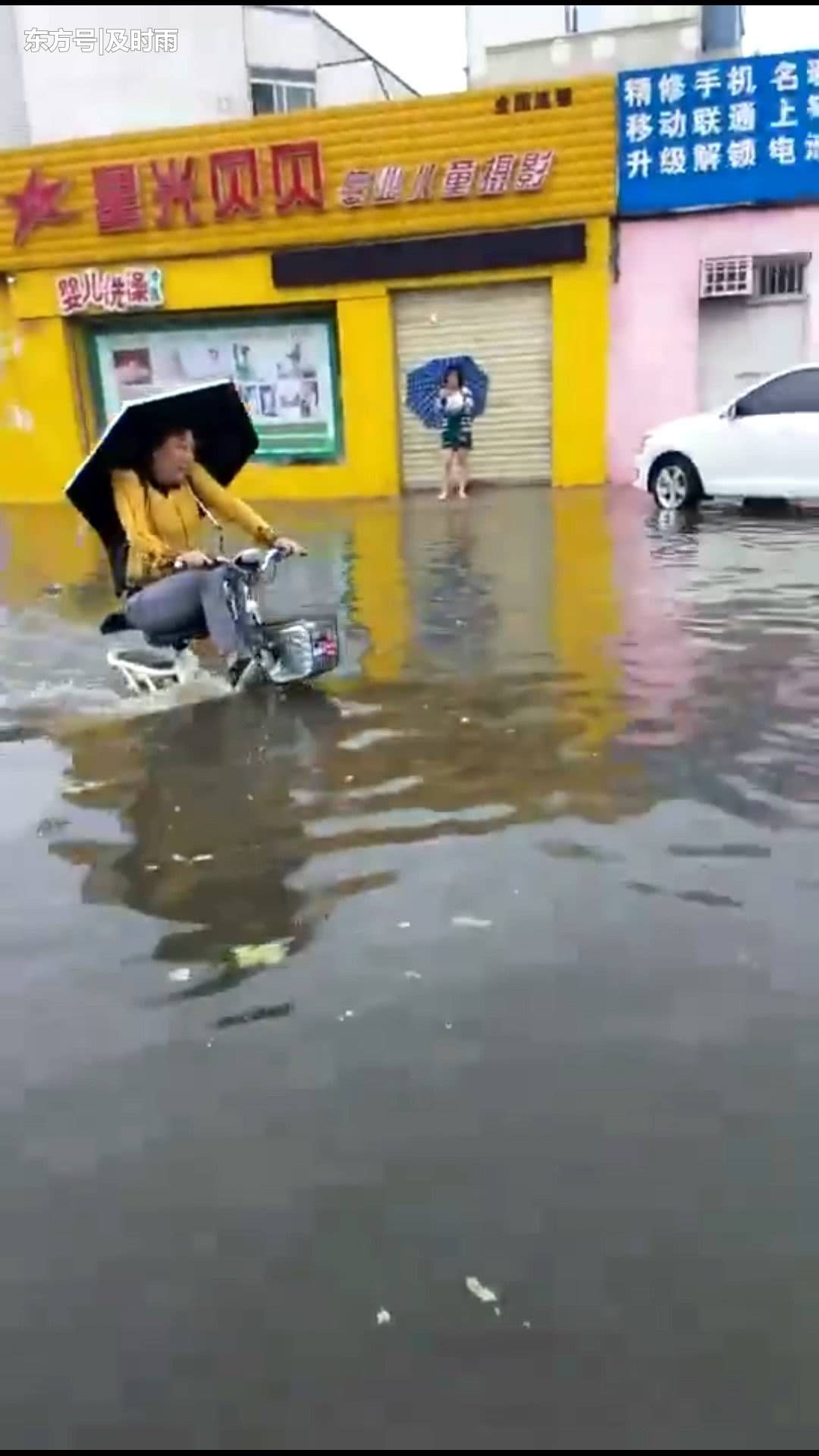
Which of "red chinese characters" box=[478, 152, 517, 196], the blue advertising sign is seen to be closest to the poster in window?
"red chinese characters" box=[478, 152, 517, 196]

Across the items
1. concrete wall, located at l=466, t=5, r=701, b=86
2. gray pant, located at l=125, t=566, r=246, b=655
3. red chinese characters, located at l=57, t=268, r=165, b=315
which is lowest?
gray pant, located at l=125, t=566, r=246, b=655

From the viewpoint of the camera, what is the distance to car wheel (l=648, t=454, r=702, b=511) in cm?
1503

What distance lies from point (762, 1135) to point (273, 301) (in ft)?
63.9

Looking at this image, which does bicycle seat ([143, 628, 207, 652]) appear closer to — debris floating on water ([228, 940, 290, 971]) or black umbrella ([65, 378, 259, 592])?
black umbrella ([65, 378, 259, 592])

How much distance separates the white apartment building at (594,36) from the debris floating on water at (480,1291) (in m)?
24.9

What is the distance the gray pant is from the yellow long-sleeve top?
115 mm

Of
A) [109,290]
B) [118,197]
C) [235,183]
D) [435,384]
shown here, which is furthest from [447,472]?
[118,197]

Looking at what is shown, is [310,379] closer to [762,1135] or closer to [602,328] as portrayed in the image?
[602,328]

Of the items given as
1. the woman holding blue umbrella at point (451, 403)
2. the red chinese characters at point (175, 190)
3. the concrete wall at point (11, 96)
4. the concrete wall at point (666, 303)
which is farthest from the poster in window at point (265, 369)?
the concrete wall at point (11, 96)

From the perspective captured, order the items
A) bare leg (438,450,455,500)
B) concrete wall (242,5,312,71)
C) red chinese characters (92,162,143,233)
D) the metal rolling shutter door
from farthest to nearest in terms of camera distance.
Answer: concrete wall (242,5,312,71)
red chinese characters (92,162,143,233)
the metal rolling shutter door
bare leg (438,450,455,500)

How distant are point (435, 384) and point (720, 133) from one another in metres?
5.23

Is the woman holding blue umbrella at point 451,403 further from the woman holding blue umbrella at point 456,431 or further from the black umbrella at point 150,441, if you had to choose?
the black umbrella at point 150,441

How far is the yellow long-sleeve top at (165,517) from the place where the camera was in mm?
6707

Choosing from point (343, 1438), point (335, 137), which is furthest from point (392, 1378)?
point (335, 137)
